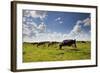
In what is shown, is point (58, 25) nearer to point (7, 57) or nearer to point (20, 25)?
point (20, 25)

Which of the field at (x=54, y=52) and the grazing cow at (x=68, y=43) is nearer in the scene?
the field at (x=54, y=52)

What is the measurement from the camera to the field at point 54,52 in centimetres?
212

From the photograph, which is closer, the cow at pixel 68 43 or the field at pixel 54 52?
the field at pixel 54 52

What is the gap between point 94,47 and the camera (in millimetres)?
2434

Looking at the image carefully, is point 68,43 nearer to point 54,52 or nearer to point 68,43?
point 68,43

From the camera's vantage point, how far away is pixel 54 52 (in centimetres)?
223

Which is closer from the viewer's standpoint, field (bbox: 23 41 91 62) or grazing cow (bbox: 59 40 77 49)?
field (bbox: 23 41 91 62)

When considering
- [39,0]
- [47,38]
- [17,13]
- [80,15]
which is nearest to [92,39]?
[80,15]

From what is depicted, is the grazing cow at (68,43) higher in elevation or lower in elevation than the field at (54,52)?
higher

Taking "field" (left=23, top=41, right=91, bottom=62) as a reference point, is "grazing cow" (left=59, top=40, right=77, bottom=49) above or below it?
above

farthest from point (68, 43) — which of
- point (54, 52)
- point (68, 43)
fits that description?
point (54, 52)

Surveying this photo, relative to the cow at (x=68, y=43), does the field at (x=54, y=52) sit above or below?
below

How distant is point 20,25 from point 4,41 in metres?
0.22

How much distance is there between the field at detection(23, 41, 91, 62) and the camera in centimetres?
212
